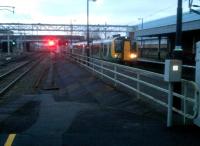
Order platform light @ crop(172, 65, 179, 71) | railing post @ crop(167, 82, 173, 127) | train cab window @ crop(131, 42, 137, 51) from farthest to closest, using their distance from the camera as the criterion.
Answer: train cab window @ crop(131, 42, 137, 51) → railing post @ crop(167, 82, 173, 127) → platform light @ crop(172, 65, 179, 71)

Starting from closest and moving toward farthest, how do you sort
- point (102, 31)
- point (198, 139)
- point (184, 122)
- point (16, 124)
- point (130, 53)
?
point (198, 139) → point (184, 122) → point (16, 124) → point (130, 53) → point (102, 31)

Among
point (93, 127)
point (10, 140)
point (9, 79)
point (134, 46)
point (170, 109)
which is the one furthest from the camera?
point (134, 46)

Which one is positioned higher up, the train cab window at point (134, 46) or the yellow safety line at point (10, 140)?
the train cab window at point (134, 46)

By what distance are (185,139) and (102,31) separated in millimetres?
115742

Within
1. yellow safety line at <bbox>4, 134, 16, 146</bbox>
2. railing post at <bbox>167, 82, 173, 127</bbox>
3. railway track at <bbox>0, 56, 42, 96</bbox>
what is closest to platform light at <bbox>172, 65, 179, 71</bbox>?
railing post at <bbox>167, 82, 173, 127</bbox>

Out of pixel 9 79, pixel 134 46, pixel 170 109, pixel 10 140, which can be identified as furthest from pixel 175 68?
pixel 134 46

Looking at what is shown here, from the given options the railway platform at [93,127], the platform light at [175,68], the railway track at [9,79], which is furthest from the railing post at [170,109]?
the railway track at [9,79]

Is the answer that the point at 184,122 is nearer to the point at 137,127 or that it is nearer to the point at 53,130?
the point at 137,127

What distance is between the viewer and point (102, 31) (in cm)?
12462

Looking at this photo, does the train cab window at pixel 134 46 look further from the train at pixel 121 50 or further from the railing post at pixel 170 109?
the railing post at pixel 170 109

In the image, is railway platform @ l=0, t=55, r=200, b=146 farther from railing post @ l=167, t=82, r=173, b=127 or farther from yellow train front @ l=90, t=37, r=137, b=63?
yellow train front @ l=90, t=37, r=137, b=63

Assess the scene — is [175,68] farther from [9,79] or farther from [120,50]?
[120,50]

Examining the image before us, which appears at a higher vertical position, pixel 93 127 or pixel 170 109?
pixel 170 109

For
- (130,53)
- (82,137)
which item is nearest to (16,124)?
(82,137)
